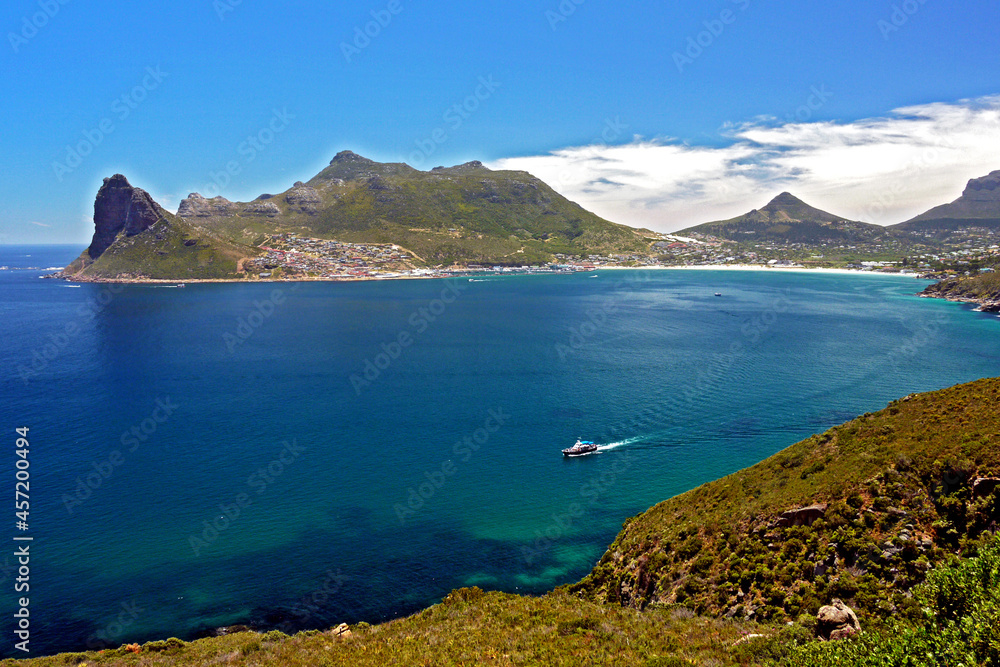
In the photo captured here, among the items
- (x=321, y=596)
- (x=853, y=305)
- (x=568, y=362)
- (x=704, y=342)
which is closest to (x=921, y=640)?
(x=321, y=596)

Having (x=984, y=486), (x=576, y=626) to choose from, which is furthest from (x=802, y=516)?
(x=576, y=626)

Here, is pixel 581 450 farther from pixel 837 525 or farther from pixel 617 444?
pixel 837 525

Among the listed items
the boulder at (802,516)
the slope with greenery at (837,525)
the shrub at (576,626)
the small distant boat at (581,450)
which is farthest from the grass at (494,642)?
the small distant boat at (581,450)

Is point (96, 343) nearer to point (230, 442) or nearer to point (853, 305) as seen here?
point (230, 442)

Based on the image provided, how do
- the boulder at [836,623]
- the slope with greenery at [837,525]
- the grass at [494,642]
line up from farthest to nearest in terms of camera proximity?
1. the slope with greenery at [837,525]
2. the grass at [494,642]
3. the boulder at [836,623]

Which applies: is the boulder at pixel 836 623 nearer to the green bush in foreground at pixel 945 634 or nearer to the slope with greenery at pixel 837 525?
the slope with greenery at pixel 837 525
